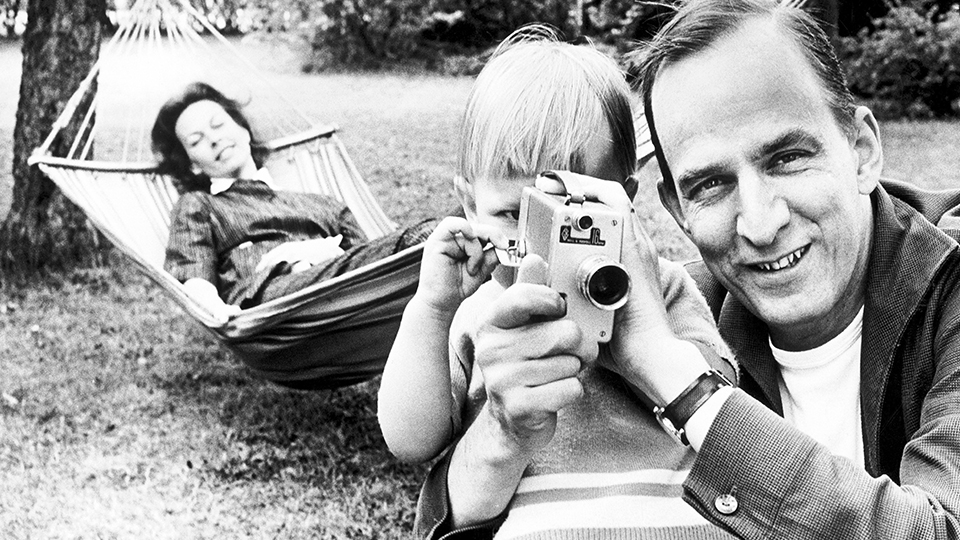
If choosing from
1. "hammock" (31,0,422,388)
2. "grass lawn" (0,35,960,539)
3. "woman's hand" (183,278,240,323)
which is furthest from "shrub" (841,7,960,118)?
"woman's hand" (183,278,240,323)

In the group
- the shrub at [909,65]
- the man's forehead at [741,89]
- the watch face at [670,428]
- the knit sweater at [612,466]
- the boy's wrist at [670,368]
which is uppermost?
the man's forehead at [741,89]

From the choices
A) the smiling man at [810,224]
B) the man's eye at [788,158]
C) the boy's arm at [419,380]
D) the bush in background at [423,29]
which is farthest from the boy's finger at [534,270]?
the bush in background at [423,29]

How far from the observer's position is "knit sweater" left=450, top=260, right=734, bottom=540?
1431mm

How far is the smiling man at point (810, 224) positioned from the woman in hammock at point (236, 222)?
166cm

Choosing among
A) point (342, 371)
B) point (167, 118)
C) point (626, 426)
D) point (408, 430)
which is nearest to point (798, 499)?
point (626, 426)

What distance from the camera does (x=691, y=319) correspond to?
154 cm

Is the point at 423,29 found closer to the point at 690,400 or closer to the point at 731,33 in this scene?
the point at 731,33

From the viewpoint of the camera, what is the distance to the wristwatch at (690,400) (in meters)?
1.36

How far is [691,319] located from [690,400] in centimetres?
21

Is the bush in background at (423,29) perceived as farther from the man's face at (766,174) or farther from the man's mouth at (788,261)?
the man's mouth at (788,261)

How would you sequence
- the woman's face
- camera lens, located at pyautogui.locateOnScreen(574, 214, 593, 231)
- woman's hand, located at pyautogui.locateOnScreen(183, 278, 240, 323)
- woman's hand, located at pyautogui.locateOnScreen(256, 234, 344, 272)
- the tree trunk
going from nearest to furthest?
1. camera lens, located at pyautogui.locateOnScreen(574, 214, 593, 231)
2. woman's hand, located at pyautogui.locateOnScreen(183, 278, 240, 323)
3. woman's hand, located at pyautogui.locateOnScreen(256, 234, 344, 272)
4. the woman's face
5. the tree trunk

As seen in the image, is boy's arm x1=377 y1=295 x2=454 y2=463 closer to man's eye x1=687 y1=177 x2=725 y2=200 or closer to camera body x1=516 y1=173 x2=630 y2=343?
camera body x1=516 y1=173 x2=630 y2=343

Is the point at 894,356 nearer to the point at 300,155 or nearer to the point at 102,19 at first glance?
the point at 300,155

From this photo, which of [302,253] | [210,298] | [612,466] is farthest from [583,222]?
[302,253]
